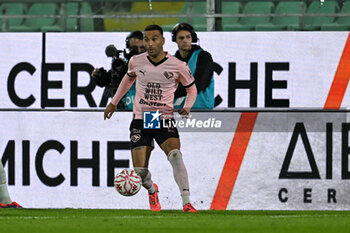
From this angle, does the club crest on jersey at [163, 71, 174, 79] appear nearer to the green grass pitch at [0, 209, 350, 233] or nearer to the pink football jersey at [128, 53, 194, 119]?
the pink football jersey at [128, 53, 194, 119]

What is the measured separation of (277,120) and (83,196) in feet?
7.95

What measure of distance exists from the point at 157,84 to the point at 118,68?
4.84ft

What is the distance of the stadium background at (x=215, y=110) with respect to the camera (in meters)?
10.4

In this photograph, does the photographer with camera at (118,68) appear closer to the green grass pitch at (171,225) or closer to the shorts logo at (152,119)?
the shorts logo at (152,119)

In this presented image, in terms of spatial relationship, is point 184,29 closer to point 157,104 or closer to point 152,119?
point 157,104

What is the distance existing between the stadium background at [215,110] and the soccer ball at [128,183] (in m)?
1.43

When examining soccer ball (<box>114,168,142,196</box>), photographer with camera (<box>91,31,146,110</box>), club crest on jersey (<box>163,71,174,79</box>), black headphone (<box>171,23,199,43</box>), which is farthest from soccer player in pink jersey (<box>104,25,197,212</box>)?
photographer with camera (<box>91,31,146,110</box>)

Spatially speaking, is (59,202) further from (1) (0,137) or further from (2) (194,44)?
(2) (194,44)

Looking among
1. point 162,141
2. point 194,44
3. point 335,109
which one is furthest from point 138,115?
point 335,109

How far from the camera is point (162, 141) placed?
30.1 ft

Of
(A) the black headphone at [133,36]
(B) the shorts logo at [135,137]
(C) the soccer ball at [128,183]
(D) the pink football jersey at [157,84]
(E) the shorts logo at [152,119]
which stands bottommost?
(C) the soccer ball at [128,183]

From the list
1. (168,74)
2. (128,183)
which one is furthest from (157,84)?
(128,183)

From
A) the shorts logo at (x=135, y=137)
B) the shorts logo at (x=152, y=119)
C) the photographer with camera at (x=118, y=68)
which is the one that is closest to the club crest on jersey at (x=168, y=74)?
the shorts logo at (x=152, y=119)

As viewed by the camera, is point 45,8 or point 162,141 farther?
point 45,8
